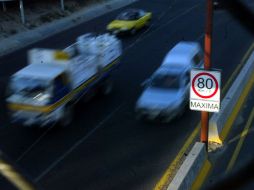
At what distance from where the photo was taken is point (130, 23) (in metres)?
29.9

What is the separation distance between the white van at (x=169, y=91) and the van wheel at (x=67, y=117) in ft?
7.63

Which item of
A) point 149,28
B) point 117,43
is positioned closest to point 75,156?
point 117,43

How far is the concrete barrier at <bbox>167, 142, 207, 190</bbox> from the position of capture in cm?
1038

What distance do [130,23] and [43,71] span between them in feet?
46.8

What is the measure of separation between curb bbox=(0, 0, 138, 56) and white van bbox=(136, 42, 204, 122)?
13.0 meters

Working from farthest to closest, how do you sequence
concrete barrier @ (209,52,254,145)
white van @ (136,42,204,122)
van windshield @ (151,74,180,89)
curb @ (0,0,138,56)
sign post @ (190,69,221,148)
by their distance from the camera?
curb @ (0,0,138,56) < van windshield @ (151,74,180,89) < white van @ (136,42,204,122) < concrete barrier @ (209,52,254,145) < sign post @ (190,69,221,148)

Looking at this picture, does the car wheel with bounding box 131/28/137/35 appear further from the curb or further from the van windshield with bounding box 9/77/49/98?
the van windshield with bounding box 9/77/49/98

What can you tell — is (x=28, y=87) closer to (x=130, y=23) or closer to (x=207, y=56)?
(x=207, y=56)

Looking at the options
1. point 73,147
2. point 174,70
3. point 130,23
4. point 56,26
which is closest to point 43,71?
point 73,147

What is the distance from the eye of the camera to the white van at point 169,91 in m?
16.5

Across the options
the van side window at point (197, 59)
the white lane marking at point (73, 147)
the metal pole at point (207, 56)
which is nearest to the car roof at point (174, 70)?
the van side window at point (197, 59)

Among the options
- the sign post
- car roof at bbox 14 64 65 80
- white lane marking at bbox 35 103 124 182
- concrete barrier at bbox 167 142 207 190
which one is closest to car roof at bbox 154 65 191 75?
white lane marking at bbox 35 103 124 182

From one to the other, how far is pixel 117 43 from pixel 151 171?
8219 mm

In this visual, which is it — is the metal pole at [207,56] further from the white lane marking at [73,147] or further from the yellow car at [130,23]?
the yellow car at [130,23]
